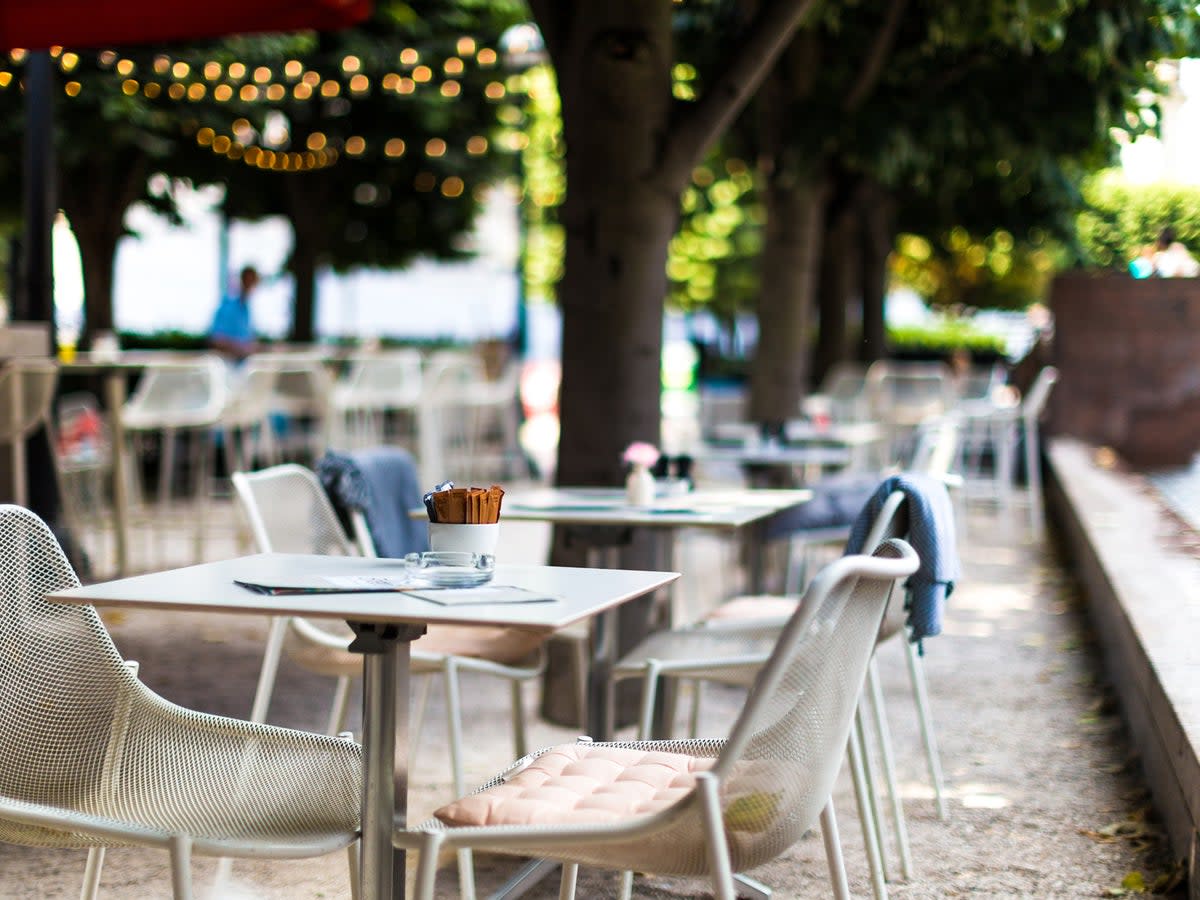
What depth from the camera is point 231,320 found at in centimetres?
1162

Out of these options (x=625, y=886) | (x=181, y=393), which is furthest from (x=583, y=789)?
(x=181, y=393)

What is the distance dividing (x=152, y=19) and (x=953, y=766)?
4050 mm

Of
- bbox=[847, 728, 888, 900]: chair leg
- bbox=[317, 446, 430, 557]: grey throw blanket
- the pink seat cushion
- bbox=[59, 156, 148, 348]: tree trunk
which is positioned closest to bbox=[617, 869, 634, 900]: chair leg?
bbox=[847, 728, 888, 900]: chair leg

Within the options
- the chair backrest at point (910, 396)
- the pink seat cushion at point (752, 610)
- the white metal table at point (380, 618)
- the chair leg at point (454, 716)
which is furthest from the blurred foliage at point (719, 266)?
the white metal table at point (380, 618)

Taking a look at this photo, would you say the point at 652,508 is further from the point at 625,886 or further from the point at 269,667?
the point at 625,886

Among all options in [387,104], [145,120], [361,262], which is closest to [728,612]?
[145,120]

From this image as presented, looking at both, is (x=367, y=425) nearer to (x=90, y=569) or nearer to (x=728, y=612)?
(x=90, y=569)

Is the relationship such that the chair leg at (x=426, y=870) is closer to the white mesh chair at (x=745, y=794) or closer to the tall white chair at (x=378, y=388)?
the white mesh chair at (x=745, y=794)

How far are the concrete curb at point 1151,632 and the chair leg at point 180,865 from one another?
6.36ft

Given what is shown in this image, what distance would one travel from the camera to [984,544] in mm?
9617

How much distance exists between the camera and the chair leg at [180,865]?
Result: 6.93 feet

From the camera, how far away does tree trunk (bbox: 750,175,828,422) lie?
9680 mm

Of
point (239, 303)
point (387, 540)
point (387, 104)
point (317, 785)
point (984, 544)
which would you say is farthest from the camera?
point (387, 104)

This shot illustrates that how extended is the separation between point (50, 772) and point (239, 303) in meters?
9.54
